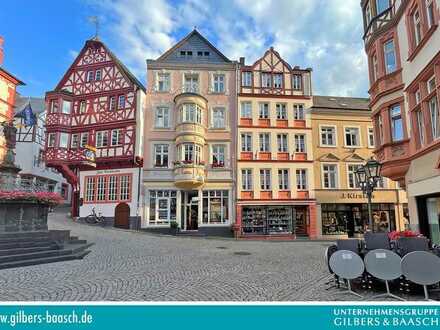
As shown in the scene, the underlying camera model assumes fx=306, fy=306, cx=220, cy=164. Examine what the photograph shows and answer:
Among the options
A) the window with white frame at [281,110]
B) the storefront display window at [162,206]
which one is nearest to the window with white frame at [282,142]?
the window with white frame at [281,110]

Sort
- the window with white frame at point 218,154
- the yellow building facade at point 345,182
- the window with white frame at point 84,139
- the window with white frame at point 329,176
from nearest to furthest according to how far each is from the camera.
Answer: the window with white frame at point 218,154 < the yellow building facade at point 345,182 < the window with white frame at point 329,176 < the window with white frame at point 84,139

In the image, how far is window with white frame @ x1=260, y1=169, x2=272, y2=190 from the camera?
2384cm

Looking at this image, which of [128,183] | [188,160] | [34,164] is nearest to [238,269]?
[188,160]

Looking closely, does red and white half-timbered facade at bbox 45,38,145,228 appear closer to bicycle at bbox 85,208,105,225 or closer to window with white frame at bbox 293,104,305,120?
bicycle at bbox 85,208,105,225

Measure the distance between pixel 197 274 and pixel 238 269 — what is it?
141 centimetres

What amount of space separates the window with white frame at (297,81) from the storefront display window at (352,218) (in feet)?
32.5

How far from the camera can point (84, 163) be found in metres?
22.8

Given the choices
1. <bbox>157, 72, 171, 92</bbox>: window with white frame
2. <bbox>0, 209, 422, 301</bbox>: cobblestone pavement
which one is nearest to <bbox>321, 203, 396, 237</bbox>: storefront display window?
<bbox>0, 209, 422, 301</bbox>: cobblestone pavement

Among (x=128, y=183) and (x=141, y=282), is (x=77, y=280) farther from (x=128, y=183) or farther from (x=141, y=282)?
(x=128, y=183)

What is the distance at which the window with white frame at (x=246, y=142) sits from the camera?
24125 mm

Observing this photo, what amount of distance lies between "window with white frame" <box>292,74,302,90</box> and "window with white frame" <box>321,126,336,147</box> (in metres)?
3.98

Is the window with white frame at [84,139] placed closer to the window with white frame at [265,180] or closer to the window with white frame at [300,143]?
the window with white frame at [265,180]

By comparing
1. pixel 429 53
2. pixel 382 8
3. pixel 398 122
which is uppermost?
pixel 382 8

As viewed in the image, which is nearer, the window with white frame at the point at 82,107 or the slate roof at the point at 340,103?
the window with white frame at the point at 82,107
